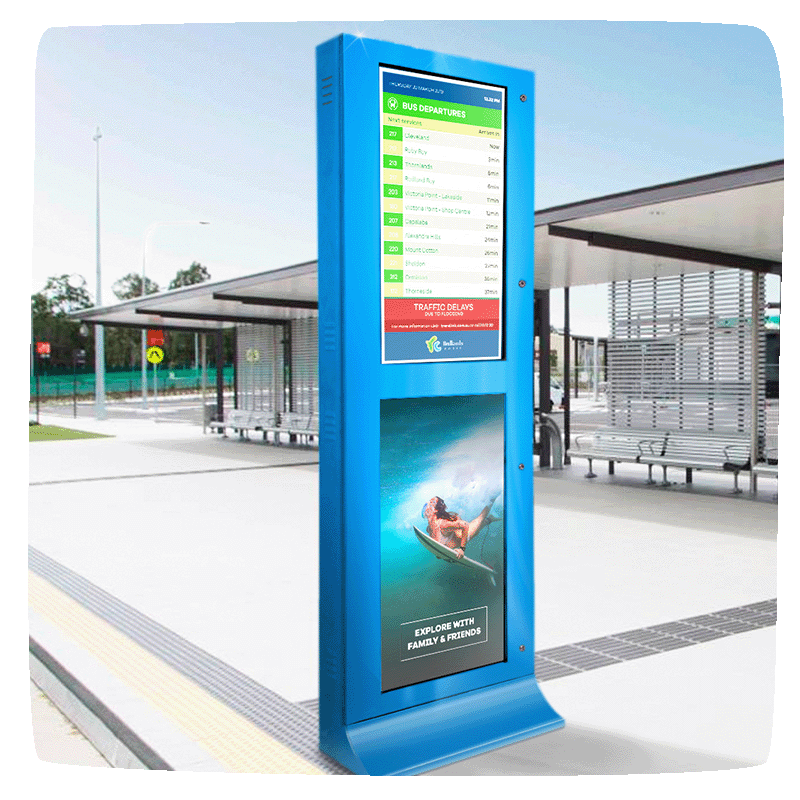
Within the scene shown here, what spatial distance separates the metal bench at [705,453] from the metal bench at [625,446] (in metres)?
0.11

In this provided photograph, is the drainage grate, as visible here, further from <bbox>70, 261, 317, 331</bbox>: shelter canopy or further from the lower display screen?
<bbox>70, 261, 317, 331</bbox>: shelter canopy

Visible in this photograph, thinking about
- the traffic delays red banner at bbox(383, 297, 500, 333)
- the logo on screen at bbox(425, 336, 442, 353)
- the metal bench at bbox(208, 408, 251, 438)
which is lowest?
the metal bench at bbox(208, 408, 251, 438)

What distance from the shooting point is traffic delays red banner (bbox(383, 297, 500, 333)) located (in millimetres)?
3939

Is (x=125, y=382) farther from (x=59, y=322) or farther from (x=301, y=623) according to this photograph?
(x=301, y=623)

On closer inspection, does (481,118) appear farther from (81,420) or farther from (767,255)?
(81,420)

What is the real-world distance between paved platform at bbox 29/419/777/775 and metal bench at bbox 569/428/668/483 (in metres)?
1.18

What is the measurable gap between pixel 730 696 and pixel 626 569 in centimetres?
288

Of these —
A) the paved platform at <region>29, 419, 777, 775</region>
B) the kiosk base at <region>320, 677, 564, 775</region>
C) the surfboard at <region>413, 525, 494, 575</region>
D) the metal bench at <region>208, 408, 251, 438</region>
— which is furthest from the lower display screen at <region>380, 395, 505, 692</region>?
the metal bench at <region>208, 408, 251, 438</region>

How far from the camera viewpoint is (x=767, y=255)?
1178cm

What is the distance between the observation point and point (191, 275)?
96875 mm

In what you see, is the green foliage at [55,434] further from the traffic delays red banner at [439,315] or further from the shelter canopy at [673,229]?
the traffic delays red banner at [439,315]

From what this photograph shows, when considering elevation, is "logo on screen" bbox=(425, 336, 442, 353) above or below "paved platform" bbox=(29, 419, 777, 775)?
above

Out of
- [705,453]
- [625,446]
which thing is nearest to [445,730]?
[705,453]

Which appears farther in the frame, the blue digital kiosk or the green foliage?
the green foliage
